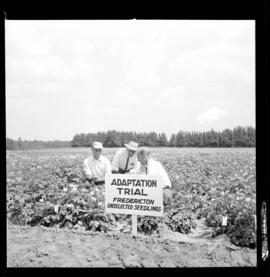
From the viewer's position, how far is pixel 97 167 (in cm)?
351

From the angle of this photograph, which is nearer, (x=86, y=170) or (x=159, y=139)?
(x=159, y=139)

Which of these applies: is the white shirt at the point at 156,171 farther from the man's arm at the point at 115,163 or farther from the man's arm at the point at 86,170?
the man's arm at the point at 86,170

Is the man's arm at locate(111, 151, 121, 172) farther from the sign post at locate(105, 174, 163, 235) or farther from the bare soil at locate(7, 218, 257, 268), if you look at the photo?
the bare soil at locate(7, 218, 257, 268)

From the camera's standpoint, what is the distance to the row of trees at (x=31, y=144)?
344 cm

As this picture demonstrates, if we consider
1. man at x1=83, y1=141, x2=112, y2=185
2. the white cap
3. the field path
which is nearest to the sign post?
man at x1=83, y1=141, x2=112, y2=185

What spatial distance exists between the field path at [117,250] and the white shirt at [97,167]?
1.86 ft

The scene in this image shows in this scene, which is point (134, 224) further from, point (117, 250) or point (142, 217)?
point (117, 250)

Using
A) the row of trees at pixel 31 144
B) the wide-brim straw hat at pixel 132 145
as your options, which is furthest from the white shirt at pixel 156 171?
the row of trees at pixel 31 144

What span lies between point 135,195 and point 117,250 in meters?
0.56

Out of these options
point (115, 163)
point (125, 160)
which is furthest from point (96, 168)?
point (125, 160)

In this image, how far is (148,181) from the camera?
3439 mm

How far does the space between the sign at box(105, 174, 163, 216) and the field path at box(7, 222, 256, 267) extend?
0.24 m
